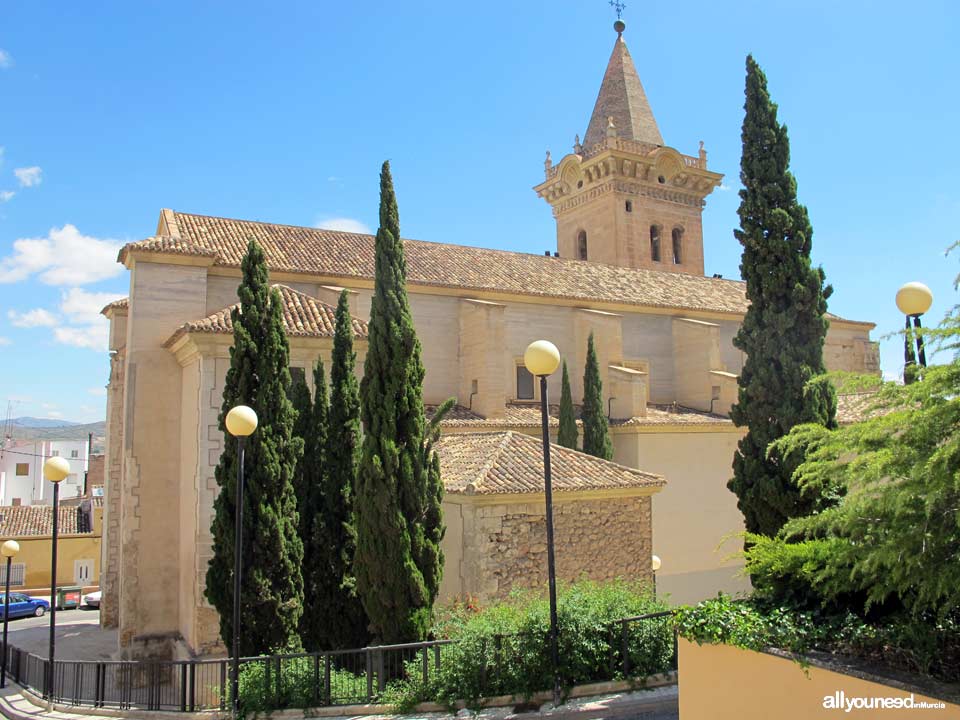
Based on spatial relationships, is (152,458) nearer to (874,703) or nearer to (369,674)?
(369,674)

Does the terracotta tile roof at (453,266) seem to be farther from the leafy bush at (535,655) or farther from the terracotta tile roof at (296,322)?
the leafy bush at (535,655)

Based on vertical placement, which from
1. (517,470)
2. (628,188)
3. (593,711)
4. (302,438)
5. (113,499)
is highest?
(628,188)

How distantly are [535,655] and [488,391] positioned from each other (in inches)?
514

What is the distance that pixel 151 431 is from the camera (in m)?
18.0

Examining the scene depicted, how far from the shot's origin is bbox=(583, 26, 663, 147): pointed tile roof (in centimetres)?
3747

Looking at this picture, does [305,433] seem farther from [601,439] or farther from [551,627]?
[601,439]

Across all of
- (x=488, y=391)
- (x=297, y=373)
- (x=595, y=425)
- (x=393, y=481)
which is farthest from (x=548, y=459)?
(x=488, y=391)

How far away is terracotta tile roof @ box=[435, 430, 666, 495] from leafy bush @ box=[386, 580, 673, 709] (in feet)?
12.3

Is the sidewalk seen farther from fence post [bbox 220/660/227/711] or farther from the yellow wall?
the yellow wall

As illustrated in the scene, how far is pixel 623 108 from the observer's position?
124 feet

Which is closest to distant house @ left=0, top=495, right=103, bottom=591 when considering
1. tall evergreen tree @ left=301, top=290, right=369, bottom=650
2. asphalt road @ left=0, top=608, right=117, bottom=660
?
asphalt road @ left=0, top=608, right=117, bottom=660

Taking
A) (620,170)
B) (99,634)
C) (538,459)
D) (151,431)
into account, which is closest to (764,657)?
(538,459)

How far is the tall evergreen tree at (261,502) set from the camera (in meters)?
12.9

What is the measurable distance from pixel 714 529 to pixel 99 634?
17.5 meters
